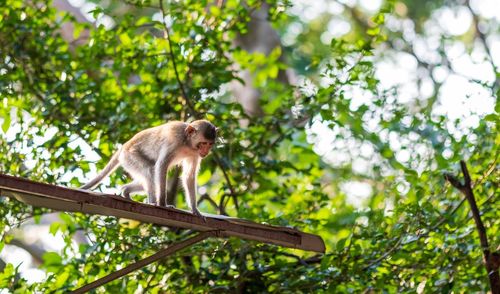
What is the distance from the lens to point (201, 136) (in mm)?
6281

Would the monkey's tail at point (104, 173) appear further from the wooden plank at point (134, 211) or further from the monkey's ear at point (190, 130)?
the wooden plank at point (134, 211)

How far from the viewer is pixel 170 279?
7.36 meters

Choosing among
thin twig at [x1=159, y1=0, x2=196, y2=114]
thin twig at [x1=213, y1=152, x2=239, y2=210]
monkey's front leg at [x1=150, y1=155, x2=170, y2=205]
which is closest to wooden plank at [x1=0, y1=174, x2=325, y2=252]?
monkey's front leg at [x1=150, y1=155, x2=170, y2=205]

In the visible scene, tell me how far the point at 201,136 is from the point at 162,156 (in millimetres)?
349

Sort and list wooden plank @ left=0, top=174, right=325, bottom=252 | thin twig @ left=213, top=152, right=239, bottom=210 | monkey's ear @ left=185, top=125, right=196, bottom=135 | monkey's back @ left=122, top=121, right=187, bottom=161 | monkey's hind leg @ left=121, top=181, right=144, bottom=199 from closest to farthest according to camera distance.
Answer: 1. wooden plank @ left=0, top=174, right=325, bottom=252
2. monkey's ear @ left=185, top=125, right=196, bottom=135
3. monkey's back @ left=122, top=121, right=187, bottom=161
4. monkey's hind leg @ left=121, top=181, right=144, bottom=199
5. thin twig @ left=213, top=152, right=239, bottom=210

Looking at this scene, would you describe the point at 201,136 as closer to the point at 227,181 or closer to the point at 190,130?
the point at 190,130

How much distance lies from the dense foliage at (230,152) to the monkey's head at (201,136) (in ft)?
2.90

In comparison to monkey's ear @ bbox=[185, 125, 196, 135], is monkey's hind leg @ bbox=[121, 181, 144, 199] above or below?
below

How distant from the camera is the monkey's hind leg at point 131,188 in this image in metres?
6.64

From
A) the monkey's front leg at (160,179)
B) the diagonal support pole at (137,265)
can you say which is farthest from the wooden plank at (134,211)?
the monkey's front leg at (160,179)

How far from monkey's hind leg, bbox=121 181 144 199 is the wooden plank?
117 cm

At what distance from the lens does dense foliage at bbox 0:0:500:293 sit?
7078 mm

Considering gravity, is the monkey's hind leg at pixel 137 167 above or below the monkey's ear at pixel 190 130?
below

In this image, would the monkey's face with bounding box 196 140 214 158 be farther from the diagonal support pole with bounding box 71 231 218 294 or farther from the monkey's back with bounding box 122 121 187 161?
the diagonal support pole with bounding box 71 231 218 294
